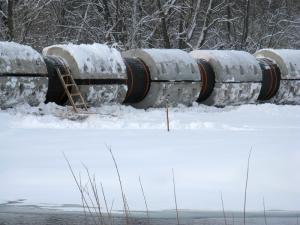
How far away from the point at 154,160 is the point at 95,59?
8.97 metres

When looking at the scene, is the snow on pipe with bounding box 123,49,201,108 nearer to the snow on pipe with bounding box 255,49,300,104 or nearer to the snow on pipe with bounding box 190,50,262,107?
the snow on pipe with bounding box 190,50,262,107

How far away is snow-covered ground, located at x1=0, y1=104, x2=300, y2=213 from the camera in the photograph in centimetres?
792

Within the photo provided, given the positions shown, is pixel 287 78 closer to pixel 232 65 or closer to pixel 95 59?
pixel 232 65

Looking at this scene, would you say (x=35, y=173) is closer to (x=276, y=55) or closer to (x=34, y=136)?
(x=34, y=136)

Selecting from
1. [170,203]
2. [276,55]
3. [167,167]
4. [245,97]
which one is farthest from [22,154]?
[276,55]

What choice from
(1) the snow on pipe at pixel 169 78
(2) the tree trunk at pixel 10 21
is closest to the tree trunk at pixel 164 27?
(2) the tree trunk at pixel 10 21

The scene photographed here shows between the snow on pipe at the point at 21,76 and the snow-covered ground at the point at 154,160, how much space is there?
874mm

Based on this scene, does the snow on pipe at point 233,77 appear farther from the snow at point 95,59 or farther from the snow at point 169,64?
the snow at point 95,59

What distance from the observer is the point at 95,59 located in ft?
59.8

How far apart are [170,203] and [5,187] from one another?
6.96 feet

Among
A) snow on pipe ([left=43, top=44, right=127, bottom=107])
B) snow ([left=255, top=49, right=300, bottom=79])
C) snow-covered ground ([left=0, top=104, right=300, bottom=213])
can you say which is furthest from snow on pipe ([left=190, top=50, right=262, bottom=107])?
snow-covered ground ([left=0, top=104, right=300, bottom=213])

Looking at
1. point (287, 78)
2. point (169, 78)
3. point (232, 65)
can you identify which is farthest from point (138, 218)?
point (287, 78)

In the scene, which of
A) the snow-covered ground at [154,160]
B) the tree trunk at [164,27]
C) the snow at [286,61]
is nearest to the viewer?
the snow-covered ground at [154,160]

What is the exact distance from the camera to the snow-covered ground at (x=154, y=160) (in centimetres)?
792
